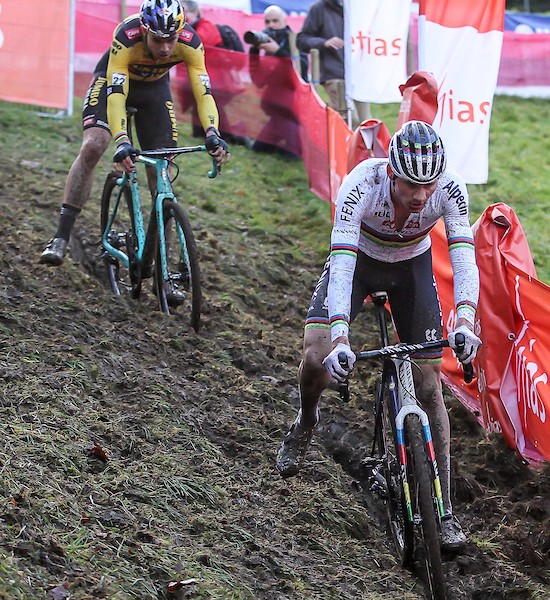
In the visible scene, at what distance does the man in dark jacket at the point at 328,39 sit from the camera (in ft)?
42.8

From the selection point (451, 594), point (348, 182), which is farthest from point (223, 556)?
point (348, 182)

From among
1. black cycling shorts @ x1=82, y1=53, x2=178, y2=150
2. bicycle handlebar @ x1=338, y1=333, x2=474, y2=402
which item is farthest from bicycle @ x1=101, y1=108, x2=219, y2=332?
bicycle handlebar @ x1=338, y1=333, x2=474, y2=402

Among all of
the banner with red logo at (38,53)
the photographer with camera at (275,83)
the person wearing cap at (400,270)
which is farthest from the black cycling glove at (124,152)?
the banner with red logo at (38,53)

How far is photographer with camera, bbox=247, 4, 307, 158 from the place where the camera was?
13.6 m

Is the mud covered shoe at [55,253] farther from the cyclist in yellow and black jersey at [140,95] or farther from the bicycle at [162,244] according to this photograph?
the bicycle at [162,244]

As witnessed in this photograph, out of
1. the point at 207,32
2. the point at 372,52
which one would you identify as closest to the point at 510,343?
the point at 372,52

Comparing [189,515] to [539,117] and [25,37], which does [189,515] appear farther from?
[539,117]

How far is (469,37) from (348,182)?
428 cm

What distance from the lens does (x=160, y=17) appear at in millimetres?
6941

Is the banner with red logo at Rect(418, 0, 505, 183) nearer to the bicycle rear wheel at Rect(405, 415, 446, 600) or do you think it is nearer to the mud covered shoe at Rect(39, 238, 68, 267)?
the mud covered shoe at Rect(39, 238, 68, 267)

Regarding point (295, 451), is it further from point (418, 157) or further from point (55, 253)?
point (55, 253)

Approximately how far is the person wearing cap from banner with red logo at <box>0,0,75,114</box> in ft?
32.1

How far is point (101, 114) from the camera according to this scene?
7.73 metres

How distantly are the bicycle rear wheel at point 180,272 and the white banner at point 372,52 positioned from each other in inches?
151
